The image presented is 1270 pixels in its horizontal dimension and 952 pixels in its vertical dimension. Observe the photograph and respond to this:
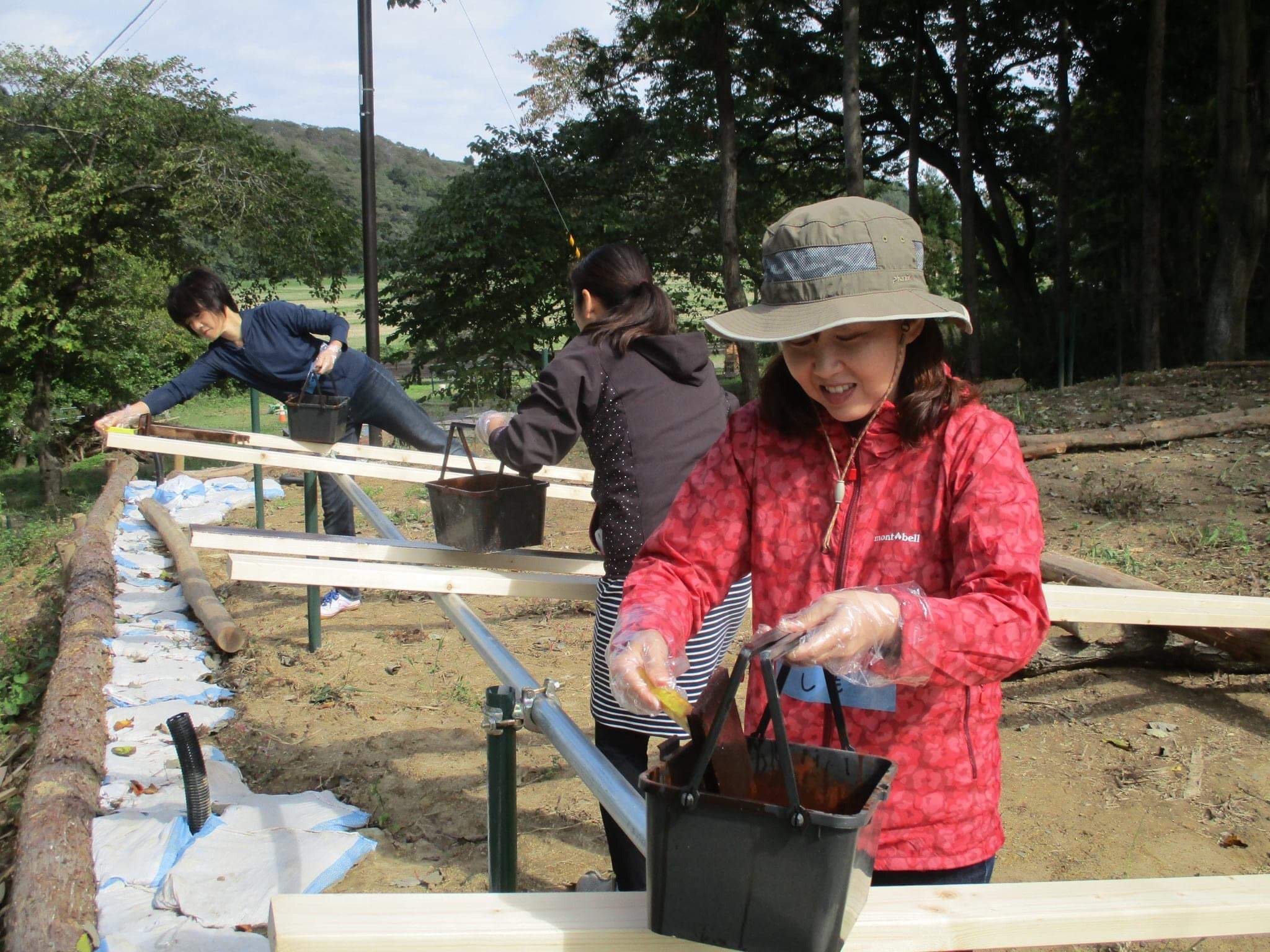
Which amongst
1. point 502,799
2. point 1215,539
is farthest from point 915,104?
point 502,799

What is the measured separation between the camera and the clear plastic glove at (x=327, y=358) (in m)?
4.63

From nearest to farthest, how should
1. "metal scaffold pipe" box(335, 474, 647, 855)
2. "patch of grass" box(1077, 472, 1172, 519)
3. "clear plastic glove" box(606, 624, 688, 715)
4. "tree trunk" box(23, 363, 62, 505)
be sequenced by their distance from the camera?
1. "clear plastic glove" box(606, 624, 688, 715)
2. "metal scaffold pipe" box(335, 474, 647, 855)
3. "patch of grass" box(1077, 472, 1172, 519)
4. "tree trunk" box(23, 363, 62, 505)

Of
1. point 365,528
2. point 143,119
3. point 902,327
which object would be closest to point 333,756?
point 902,327

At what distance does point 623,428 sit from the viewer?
2.69 meters

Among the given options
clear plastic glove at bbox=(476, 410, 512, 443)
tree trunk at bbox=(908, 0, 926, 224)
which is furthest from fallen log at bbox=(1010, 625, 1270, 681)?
tree trunk at bbox=(908, 0, 926, 224)

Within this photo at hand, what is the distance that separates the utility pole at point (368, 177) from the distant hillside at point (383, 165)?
64.6 ft

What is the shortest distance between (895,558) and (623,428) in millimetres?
1294

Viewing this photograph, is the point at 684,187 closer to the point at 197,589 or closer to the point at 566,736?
the point at 197,589

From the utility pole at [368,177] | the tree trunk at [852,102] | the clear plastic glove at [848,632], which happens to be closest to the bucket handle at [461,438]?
the clear plastic glove at [848,632]

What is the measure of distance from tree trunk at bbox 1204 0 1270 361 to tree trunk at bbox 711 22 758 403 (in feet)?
21.3

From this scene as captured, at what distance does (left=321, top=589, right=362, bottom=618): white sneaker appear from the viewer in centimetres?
641

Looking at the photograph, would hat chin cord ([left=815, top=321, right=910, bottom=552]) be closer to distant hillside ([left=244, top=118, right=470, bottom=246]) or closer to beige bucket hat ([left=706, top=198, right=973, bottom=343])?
beige bucket hat ([left=706, top=198, right=973, bottom=343])

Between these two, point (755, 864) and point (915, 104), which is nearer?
point (755, 864)

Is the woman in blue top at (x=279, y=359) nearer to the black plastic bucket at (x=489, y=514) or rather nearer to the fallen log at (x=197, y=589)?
the fallen log at (x=197, y=589)
